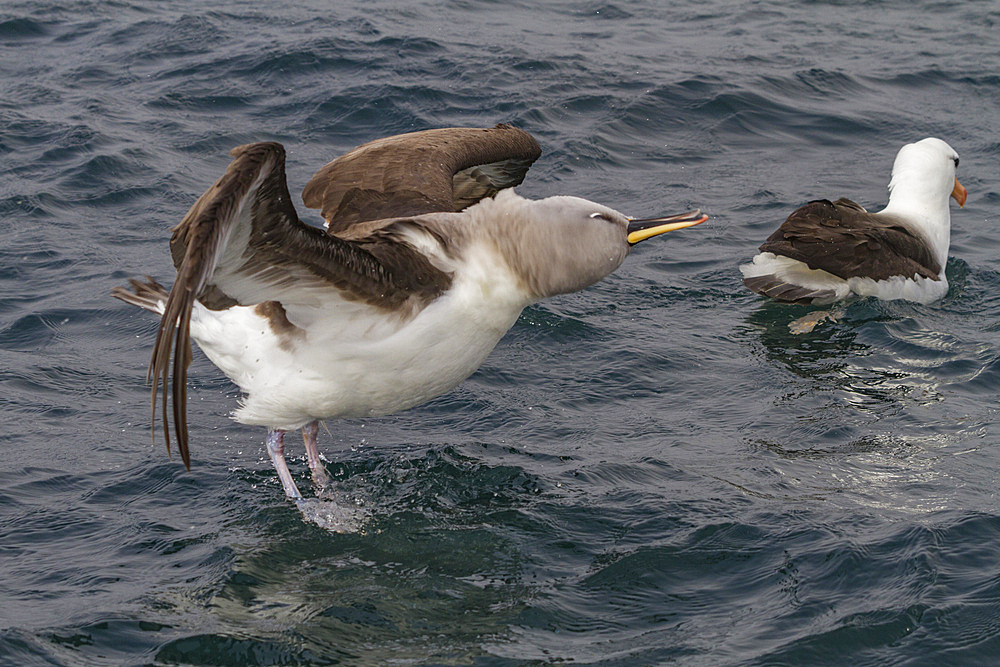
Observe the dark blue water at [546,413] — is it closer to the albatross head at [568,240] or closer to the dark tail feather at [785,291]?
the dark tail feather at [785,291]

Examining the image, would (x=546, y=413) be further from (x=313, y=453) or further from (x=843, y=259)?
(x=843, y=259)

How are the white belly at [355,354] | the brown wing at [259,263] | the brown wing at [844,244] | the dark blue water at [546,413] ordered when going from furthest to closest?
the brown wing at [844,244], the white belly at [355,354], the dark blue water at [546,413], the brown wing at [259,263]

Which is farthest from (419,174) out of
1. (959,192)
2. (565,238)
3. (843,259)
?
(959,192)

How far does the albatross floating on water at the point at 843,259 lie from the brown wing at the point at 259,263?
12.6 ft

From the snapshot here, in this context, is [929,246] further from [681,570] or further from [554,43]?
Answer: [554,43]

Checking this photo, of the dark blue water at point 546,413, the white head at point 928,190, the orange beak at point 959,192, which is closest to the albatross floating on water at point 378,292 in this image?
the dark blue water at point 546,413

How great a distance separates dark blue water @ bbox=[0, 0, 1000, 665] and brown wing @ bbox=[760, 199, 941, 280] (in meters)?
0.34

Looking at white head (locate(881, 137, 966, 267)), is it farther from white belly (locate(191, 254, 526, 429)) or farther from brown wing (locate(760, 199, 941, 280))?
white belly (locate(191, 254, 526, 429))

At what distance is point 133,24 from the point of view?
14281mm

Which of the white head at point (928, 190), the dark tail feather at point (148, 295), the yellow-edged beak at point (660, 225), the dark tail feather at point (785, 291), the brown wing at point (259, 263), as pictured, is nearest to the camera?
the brown wing at point (259, 263)

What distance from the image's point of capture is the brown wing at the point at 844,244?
8.52 metres

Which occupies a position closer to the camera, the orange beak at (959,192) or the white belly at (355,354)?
the white belly at (355,354)

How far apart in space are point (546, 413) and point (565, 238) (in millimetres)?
2067

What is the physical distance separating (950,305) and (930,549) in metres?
4.07
